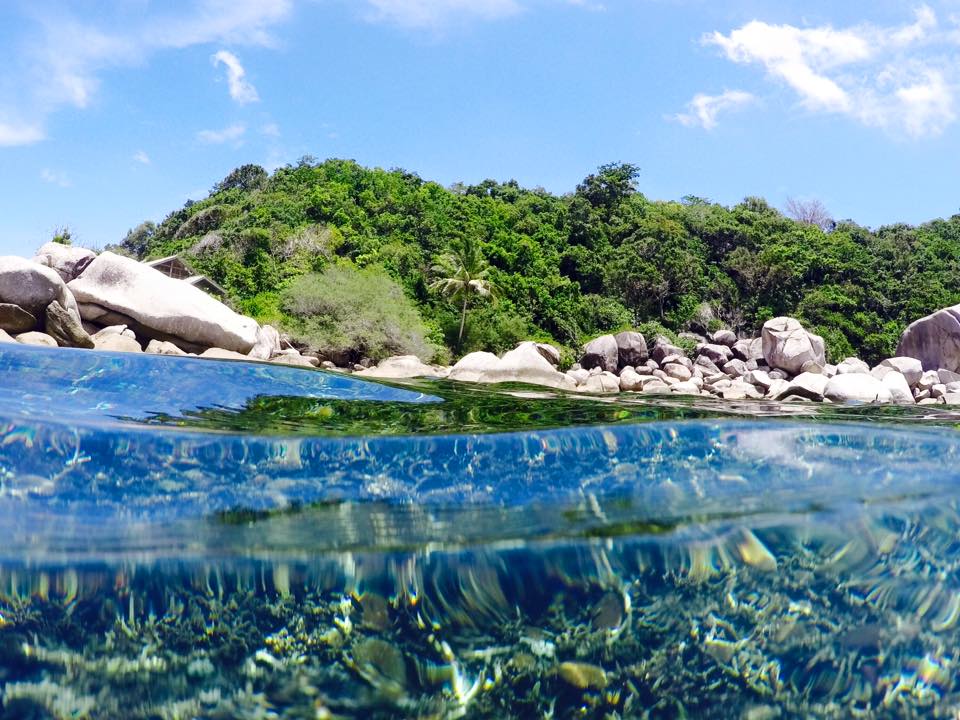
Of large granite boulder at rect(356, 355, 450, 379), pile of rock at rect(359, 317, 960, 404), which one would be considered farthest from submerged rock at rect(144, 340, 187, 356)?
large granite boulder at rect(356, 355, 450, 379)

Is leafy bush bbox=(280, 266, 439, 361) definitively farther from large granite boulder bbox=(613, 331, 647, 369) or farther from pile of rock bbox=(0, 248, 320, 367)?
pile of rock bbox=(0, 248, 320, 367)

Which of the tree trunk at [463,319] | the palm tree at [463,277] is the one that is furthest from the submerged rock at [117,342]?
the palm tree at [463,277]

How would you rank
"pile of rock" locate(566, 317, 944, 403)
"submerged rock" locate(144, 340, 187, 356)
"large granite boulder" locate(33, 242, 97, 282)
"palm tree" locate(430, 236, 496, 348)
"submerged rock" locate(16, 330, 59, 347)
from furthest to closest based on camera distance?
"palm tree" locate(430, 236, 496, 348) < "pile of rock" locate(566, 317, 944, 403) < "large granite boulder" locate(33, 242, 97, 282) < "submerged rock" locate(144, 340, 187, 356) < "submerged rock" locate(16, 330, 59, 347)

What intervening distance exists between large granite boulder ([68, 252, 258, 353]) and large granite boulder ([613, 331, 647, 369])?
20295 mm

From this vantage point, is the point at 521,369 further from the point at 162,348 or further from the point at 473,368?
the point at 162,348

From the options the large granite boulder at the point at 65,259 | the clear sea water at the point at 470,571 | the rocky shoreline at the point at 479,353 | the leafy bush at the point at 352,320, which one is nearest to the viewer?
the clear sea water at the point at 470,571

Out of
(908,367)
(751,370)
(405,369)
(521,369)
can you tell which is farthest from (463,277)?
(908,367)

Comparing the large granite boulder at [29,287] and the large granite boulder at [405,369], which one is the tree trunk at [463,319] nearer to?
the large granite boulder at [405,369]

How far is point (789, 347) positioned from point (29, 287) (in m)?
25.5

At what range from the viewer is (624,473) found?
460cm

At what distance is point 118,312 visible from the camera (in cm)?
1417

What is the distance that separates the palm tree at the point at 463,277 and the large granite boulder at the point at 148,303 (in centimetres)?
2164

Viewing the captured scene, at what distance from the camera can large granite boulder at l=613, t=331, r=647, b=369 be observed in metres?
31.5

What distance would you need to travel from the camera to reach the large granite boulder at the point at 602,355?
30734mm
